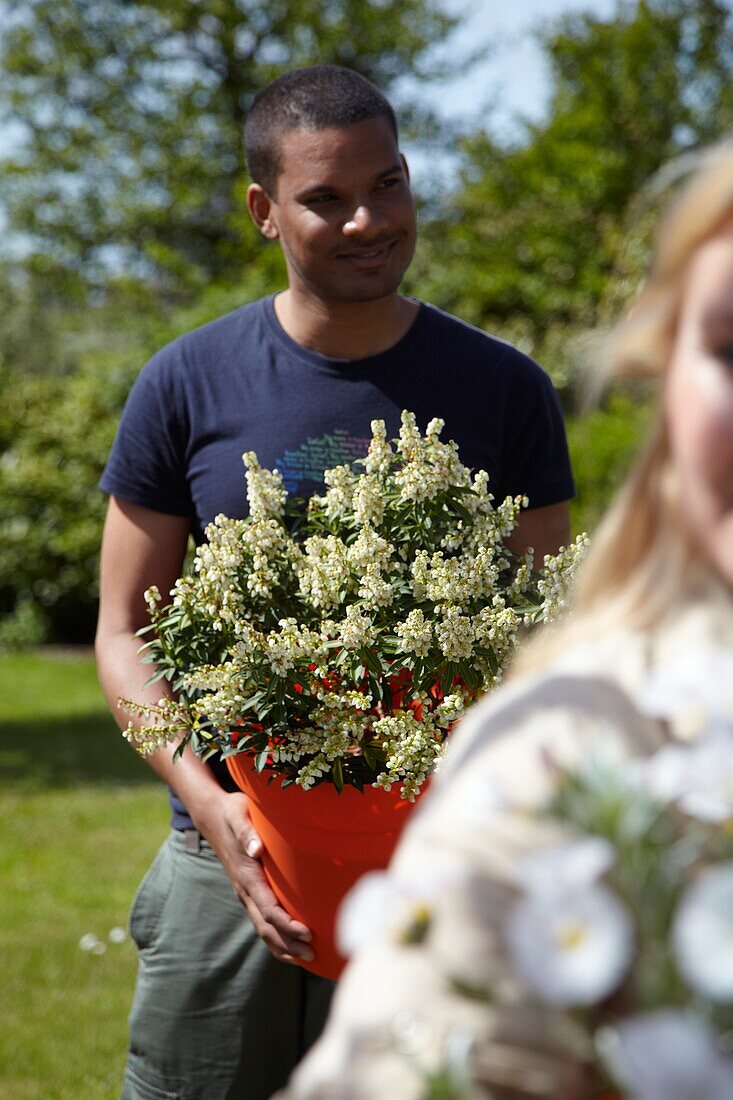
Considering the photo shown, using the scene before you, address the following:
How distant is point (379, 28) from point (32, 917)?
19154 mm

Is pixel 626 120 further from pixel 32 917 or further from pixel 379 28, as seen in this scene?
pixel 32 917

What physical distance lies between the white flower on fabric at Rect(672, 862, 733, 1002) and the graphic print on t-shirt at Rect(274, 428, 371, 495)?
1763 mm

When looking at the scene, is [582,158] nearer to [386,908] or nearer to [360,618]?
[360,618]

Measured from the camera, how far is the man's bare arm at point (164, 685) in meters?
2.13

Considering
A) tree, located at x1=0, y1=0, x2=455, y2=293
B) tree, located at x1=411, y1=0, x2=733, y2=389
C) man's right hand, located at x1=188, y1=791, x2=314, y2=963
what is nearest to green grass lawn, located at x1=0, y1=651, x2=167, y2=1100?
man's right hand, located at x1=188, y1=791, x2=314, y2=963

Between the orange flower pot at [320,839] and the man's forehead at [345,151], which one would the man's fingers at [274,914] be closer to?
the orange flower pot at [320,839]

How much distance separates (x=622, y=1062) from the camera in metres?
0.77

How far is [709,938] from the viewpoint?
0.75 metres

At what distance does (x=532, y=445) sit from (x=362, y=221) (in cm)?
54

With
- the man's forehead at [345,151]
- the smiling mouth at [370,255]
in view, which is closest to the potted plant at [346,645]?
the smiling mouth at [370,255]

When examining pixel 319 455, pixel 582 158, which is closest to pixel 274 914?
pixel 319 455

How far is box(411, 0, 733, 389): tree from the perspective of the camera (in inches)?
631

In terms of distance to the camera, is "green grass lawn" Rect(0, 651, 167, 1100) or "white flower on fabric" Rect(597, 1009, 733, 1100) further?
"green grass lawn" Rect(0, 651, 167, 1100)

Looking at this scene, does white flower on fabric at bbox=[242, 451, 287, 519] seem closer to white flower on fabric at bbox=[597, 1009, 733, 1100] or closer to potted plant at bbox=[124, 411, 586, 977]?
potted plant at bbox=[124, 411, 586, 977]
